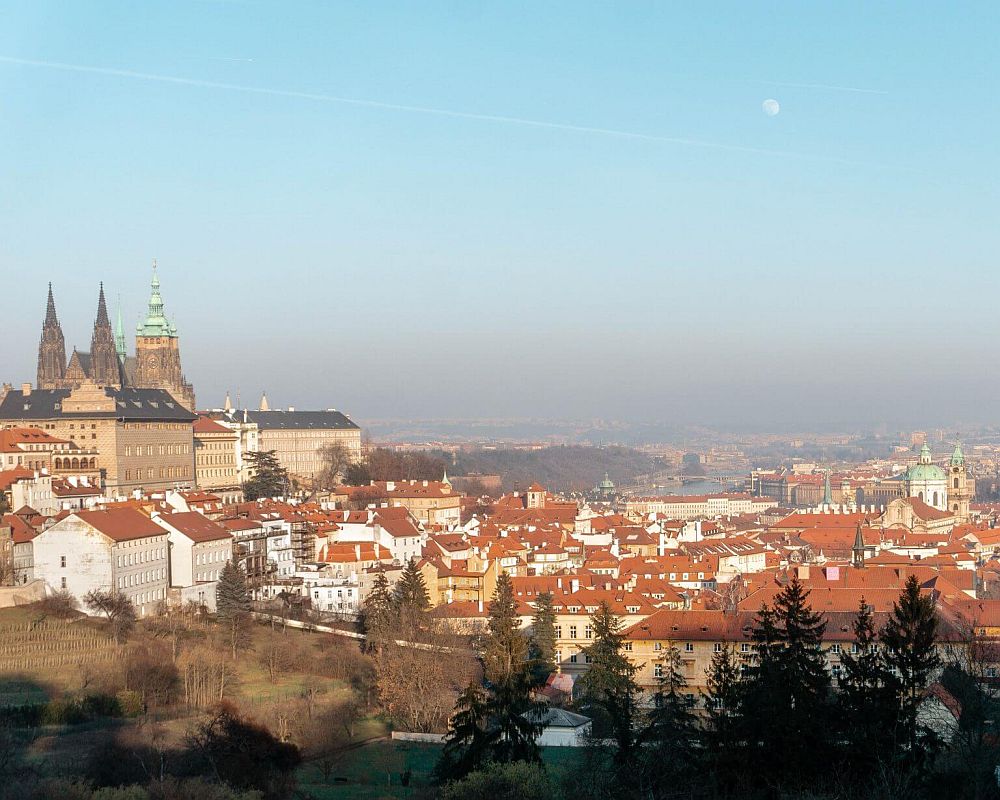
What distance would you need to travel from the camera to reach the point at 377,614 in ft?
173

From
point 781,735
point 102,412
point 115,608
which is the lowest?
point 781,735

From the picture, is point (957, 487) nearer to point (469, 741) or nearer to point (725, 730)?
point (469, 741)

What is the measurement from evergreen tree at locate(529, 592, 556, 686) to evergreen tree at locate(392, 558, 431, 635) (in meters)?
3.64

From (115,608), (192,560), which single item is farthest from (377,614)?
(115,608)

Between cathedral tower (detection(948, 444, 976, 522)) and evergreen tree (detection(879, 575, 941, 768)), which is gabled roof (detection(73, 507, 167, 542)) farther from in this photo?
cathedral tower (detection(948, 444, 976, 522))

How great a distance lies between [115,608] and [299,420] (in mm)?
70072

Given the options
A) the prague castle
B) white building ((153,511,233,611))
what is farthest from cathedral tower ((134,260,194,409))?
white building ((153,511,233,611))

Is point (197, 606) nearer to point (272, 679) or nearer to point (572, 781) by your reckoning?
point (272, 679)

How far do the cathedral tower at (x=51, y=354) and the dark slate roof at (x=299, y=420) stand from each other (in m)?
13.5

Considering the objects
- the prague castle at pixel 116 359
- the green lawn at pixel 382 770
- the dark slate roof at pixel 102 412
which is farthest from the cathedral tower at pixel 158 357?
the green lawn at pixel 382 770

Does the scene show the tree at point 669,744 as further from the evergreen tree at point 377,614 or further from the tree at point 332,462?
the tree at point 332,462

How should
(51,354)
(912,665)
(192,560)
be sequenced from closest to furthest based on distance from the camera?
(912,665) < (192,560) < (51,354)

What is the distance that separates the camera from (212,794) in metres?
27.8

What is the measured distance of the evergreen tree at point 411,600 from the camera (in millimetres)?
51500
